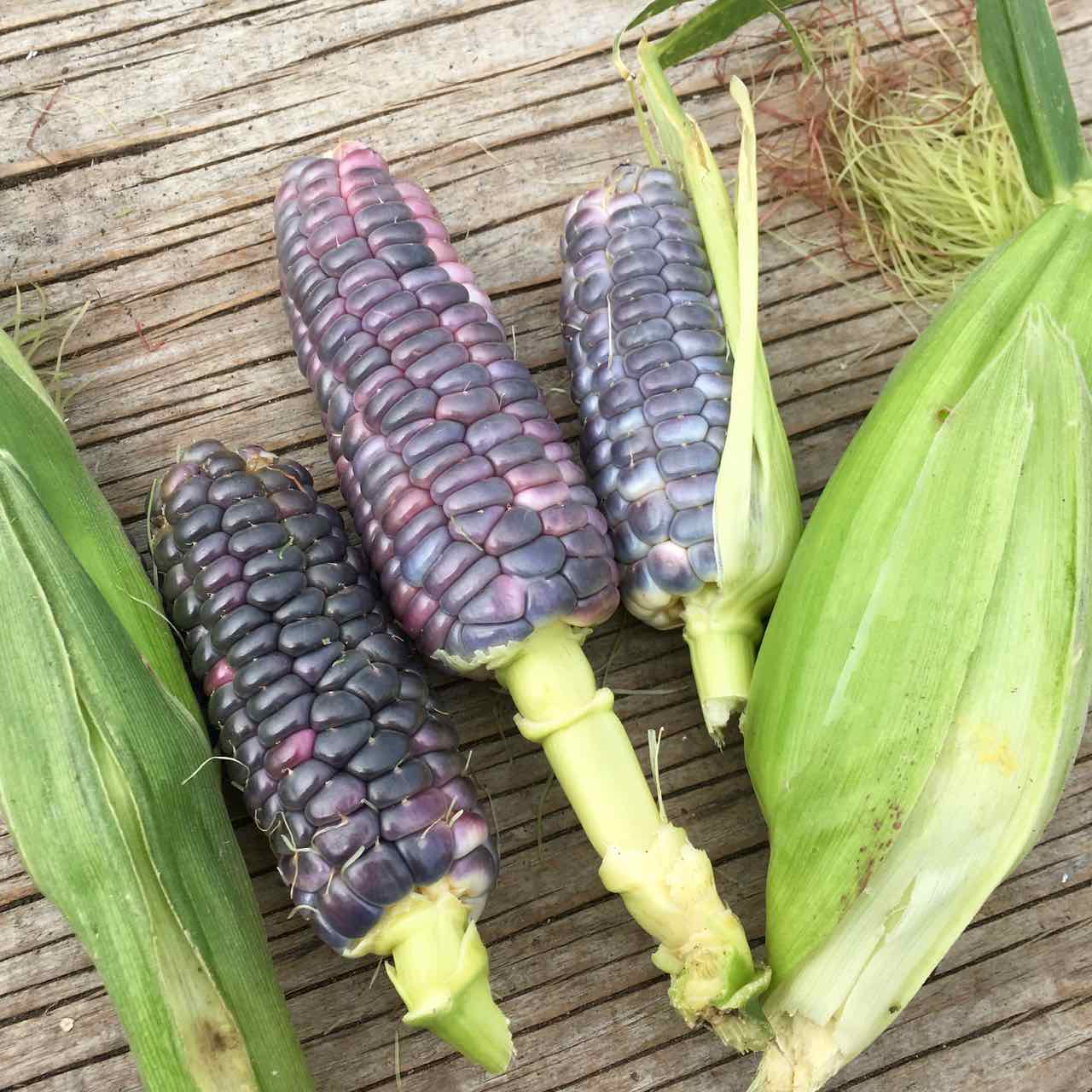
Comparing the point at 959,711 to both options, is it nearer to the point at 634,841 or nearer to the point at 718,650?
the point at 718,650

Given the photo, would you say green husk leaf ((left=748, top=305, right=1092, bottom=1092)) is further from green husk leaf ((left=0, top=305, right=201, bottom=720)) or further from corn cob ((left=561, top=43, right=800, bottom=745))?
green husk leaf ((left=0, top=305, right=201, bottom=720))

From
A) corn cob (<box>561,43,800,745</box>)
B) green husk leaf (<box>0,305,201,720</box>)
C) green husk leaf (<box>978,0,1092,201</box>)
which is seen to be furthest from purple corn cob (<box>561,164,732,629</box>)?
green husk leaf (<box>0,305,201,720</box>)

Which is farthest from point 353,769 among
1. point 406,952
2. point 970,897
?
point 970,897

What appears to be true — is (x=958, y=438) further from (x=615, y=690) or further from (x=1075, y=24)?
(x=1075, y=24)

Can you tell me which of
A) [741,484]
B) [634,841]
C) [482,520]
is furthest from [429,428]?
[634,841]

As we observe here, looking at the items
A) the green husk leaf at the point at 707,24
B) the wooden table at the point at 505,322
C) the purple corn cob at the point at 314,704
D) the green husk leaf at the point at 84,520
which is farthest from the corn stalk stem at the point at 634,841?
the green husk leaf at the point at 707,24
